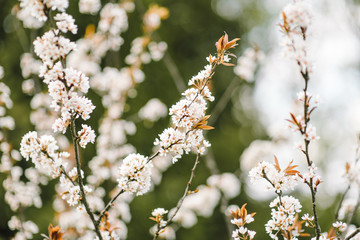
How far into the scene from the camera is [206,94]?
1493 mm

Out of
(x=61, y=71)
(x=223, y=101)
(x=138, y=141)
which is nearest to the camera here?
(x=61, y=71)

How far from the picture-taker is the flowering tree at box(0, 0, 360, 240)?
4.30 ft

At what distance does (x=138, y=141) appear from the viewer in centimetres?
746

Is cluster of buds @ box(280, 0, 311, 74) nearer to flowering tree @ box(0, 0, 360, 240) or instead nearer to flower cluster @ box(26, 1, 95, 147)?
flowering tree @ box(0, 0, 360, 240)

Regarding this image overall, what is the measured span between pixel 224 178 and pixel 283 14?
2.71 meters

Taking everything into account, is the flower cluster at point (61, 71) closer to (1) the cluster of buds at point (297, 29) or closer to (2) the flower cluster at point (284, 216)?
(1) the cluster of buds at point (297, 29)

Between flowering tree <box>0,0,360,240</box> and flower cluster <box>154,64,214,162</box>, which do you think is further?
flower cluster <box>154,64,214,162</box>

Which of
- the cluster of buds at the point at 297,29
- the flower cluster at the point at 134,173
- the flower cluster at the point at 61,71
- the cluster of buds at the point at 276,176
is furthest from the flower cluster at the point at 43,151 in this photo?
the cluster of buds at the point at 297,29

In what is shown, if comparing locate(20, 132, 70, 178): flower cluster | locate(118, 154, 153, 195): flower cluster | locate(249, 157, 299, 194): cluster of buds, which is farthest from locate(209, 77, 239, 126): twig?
locate(20, 132, 70, 178): flower cluster

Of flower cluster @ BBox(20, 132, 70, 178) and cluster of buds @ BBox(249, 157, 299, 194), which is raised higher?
flower cluster @ BBox(20, 132, 70, 178)

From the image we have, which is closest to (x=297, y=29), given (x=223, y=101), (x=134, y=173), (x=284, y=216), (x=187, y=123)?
(x=187, y=123)

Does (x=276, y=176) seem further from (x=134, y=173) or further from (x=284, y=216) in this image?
(x=134, y=173)

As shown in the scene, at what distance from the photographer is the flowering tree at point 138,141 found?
1312mm

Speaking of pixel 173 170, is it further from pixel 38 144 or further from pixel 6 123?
pixel 38 144
